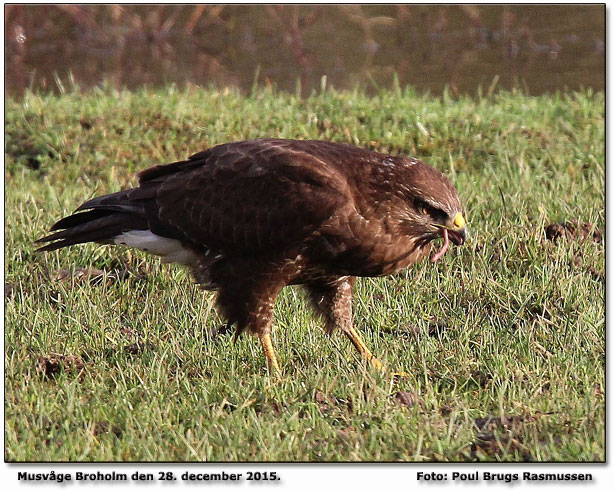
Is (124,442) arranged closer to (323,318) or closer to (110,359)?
(110,359)

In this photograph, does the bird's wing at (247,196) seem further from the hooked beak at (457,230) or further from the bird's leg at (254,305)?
the hooked beak at (457,230)

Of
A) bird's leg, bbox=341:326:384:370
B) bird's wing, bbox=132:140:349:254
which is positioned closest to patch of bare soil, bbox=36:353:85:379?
bird's wing, bbox=132:140:349:254

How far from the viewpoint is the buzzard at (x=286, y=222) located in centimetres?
423

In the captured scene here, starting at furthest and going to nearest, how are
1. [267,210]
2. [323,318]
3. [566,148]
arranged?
[566,148] < [323,318] < [267,210]

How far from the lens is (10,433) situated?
3.77 meters

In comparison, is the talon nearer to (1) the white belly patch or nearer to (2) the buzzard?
(2) the buzzard

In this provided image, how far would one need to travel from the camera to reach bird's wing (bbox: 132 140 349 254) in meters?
4.22

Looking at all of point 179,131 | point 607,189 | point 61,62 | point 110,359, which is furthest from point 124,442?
point 61,62

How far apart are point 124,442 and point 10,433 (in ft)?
1.48

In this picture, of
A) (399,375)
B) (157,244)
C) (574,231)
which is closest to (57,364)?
(157,244)

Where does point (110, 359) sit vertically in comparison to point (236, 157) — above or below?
below

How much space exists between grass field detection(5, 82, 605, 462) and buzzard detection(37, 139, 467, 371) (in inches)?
10.8

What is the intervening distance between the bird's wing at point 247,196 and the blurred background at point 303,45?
6231 millimetres

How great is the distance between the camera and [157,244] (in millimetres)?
4789
